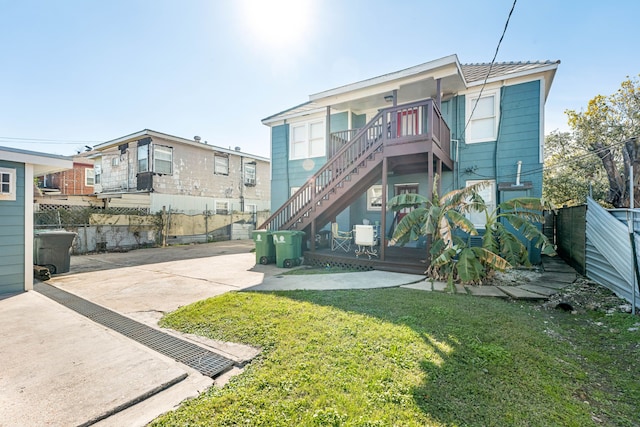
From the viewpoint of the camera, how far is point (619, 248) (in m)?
5.27

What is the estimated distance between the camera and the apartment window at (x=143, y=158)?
1625 centimetres

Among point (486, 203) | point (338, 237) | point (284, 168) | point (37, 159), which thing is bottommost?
point (338, 237)

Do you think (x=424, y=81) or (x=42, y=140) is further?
(x=42, y=140)

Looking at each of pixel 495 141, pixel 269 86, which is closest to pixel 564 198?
pixel 495 141

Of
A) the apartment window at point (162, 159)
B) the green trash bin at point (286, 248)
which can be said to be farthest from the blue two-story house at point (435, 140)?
the apartment window at point (162, 159)

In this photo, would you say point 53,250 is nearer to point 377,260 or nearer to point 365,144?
point 377,260

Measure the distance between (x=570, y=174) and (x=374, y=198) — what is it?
1341 centimetres

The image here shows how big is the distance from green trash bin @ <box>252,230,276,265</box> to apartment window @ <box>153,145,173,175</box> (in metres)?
10.5

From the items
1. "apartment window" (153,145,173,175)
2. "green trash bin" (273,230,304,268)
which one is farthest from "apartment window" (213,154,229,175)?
"green trash bin" (273,230,304,268)

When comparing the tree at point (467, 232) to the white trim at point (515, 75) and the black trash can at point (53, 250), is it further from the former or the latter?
the black trash can at point (53, 250)

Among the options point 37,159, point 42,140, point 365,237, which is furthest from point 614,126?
point 42,140

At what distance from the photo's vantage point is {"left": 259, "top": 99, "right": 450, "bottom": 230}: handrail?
7812 mm

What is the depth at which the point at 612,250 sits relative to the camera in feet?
18.2

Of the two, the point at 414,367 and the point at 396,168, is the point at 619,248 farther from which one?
the point at 396,168
